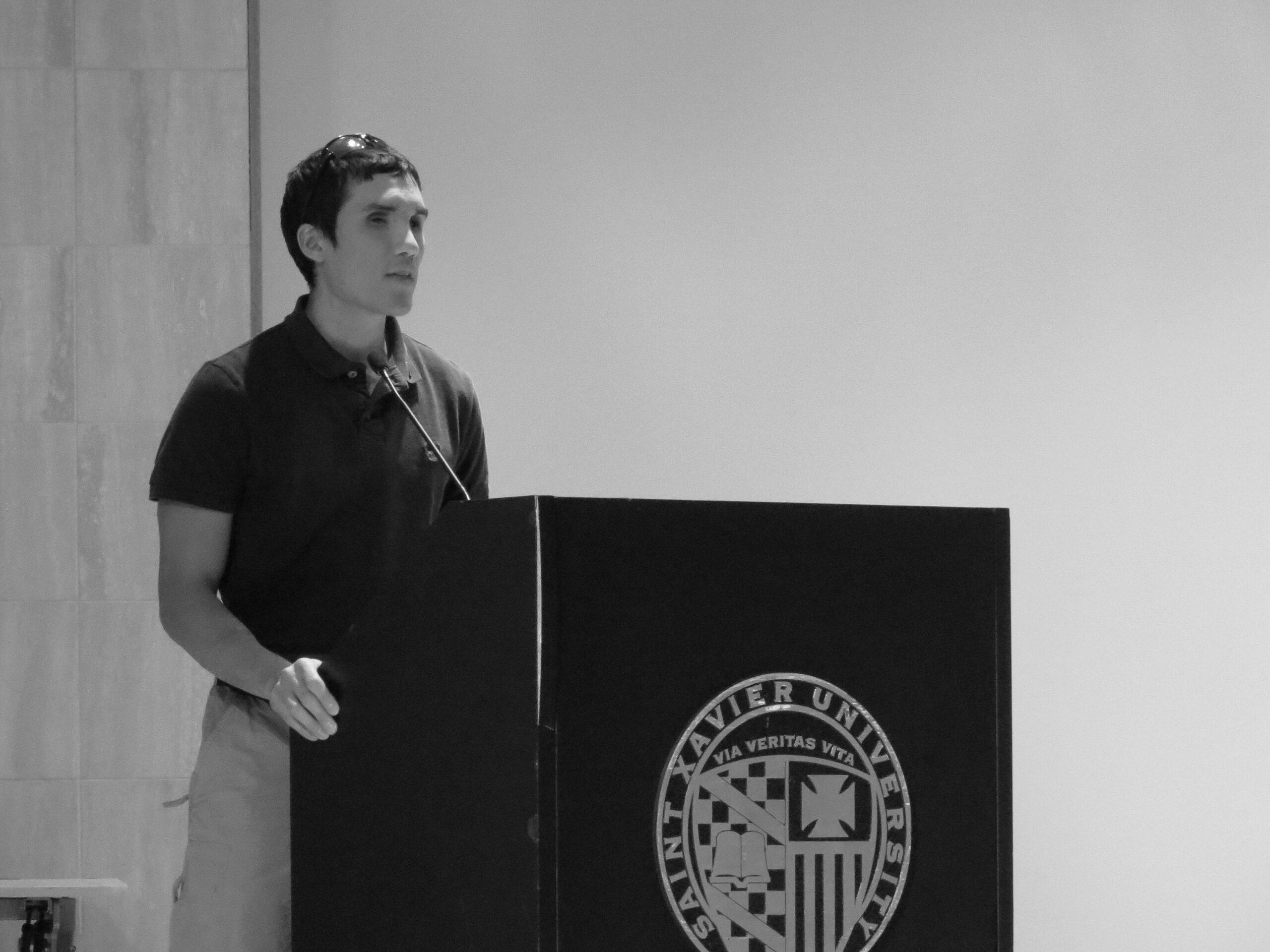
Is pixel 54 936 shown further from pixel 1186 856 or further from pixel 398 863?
pixel 1186 856

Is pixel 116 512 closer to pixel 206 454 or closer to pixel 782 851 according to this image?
pixel 206 454

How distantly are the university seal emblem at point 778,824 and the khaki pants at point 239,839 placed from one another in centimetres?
56

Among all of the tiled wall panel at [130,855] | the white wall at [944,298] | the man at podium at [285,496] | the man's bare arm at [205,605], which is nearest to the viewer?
the man's bare arm at [205,605]

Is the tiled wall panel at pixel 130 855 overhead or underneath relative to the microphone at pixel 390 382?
underneath

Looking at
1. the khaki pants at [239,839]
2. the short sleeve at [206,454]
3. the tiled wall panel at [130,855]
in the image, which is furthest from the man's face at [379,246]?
the tiled wall panel at [130,855]

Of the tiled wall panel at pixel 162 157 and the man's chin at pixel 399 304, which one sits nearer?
the man's chin at pixel 399 304

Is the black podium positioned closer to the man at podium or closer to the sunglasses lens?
the man at podium

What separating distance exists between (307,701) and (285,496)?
→ 0.37 m

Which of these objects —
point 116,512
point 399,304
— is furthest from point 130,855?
point 399,304

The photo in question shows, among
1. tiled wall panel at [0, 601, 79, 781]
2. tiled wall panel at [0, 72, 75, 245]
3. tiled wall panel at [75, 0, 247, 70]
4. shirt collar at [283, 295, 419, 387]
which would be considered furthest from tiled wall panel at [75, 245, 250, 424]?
shirt collar at [283, 295, 419, 387]

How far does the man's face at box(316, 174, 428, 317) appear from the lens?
1.42m

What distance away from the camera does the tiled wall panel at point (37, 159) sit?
9.95 feet

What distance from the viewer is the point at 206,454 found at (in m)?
1.40

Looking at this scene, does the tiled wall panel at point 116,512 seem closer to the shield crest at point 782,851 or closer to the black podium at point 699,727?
the black podium at point 699,727
